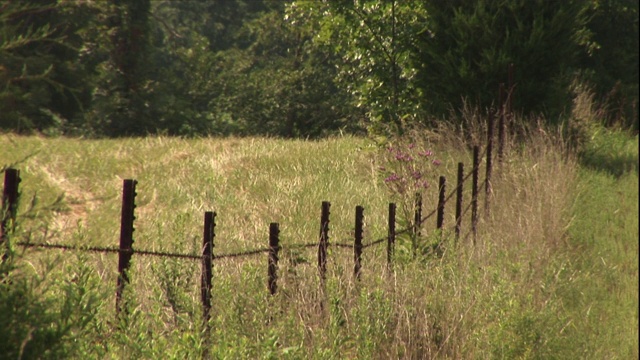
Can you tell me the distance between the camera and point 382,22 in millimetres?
16203

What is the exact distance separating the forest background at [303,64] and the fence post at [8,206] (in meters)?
0.75

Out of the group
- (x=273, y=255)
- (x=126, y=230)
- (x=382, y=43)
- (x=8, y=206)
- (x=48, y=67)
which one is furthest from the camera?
(x=48, y=67)

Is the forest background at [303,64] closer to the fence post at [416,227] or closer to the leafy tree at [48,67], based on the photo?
the leafy tree at [48,67]

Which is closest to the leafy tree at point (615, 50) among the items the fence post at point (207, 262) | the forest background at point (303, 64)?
the forest background at point (303, 64)

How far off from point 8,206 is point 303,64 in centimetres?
2932

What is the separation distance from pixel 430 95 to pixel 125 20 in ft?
49.2

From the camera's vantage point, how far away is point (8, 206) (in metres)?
4.46

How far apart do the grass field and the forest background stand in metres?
1.48

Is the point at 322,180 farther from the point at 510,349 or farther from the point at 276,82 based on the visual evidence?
the point at 276,82

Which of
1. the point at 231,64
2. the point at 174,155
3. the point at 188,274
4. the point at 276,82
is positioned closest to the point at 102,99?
the point at 276,82

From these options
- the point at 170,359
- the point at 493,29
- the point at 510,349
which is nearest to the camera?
the point at 170,359

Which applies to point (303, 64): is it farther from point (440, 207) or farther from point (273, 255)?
point (273, 255)

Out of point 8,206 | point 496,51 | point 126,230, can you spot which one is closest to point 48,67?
point 496,51

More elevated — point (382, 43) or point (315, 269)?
point (382, 43)
